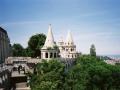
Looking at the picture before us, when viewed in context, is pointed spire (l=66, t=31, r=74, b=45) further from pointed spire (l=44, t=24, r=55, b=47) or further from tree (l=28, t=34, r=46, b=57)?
pointed spire (l=44, t=24, r=55, b=47)

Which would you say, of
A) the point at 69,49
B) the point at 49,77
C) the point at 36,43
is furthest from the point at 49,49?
the point at 69,49

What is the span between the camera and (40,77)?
4306cm

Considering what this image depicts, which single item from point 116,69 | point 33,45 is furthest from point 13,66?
point 33,45

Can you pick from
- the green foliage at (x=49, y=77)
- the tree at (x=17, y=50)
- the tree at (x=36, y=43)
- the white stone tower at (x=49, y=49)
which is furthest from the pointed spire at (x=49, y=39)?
the tree at (x=17, y=50)

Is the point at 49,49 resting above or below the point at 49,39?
below

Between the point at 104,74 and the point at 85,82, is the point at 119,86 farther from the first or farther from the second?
the point at 85,82

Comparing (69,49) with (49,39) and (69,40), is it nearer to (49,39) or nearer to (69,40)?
(69,40)

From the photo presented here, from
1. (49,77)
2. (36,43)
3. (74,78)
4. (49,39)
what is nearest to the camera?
(49,77)

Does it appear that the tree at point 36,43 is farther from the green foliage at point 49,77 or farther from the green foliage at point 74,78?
the green foliage at point 49,77

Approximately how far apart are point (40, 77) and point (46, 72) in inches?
63.0

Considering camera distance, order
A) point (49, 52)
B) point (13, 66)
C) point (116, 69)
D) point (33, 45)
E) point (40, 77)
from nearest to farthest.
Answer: point (40, 77) < point (116, 69) < point (13, 66) < point (49, 52) < point (33, 45)

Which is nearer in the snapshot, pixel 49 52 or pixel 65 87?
pixel 65 87

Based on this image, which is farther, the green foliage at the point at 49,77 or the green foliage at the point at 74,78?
the green foliage at the point at 74,78

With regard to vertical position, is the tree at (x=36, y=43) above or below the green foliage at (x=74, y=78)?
above
